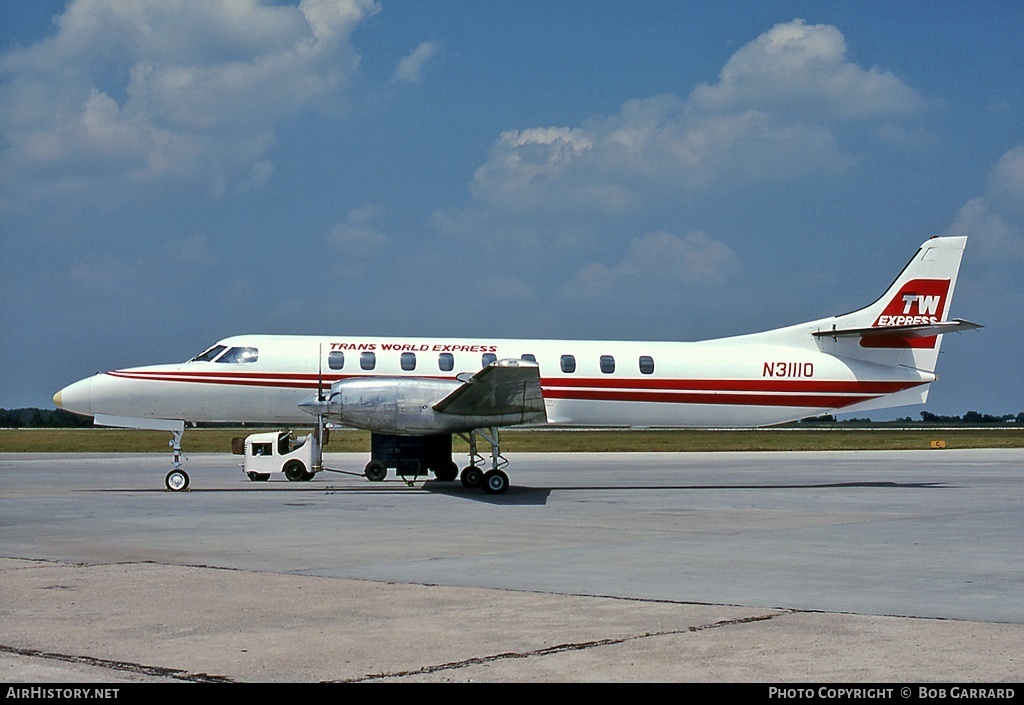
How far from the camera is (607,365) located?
88.4 ft

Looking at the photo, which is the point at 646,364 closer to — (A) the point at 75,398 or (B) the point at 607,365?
(B) the point at 607,365

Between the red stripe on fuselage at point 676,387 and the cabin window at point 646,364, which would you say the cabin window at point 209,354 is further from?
the cabin window at point 646,364

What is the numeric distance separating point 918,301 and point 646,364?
773cm

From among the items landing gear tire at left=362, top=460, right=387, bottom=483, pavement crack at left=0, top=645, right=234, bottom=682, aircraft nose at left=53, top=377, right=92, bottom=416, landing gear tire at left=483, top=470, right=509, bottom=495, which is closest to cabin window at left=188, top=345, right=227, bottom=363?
aircraft nose at left=53, top=377, right=92, bottom=416

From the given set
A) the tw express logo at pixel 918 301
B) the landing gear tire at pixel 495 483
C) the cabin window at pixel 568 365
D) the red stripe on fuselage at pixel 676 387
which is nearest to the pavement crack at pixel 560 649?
the landing gear tire at pixel 495 483

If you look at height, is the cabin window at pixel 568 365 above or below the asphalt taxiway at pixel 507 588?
above

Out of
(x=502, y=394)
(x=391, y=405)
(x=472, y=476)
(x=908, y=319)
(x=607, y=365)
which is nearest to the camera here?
(x=502, y=394)

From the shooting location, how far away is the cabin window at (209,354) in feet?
85.0

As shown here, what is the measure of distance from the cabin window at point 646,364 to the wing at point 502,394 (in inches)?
155

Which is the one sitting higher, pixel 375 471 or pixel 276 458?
pixel 276 458

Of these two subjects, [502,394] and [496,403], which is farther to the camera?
[496,403]

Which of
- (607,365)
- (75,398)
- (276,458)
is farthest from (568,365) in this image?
(75,398)

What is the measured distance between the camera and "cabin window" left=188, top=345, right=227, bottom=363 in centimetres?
2592

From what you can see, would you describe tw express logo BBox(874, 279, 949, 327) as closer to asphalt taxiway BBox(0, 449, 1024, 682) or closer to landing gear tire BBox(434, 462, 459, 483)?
asphalt taxiway BBox(0, 449, 1024, 682)
